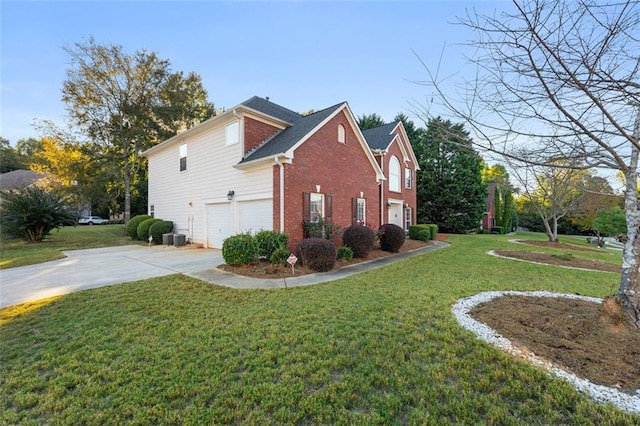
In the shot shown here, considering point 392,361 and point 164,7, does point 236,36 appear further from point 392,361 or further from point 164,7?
point 392,361

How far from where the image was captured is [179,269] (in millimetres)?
8727

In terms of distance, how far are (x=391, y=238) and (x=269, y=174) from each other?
21.2 feet

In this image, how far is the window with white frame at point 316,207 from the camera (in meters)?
11.4

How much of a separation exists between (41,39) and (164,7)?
14.3 ft

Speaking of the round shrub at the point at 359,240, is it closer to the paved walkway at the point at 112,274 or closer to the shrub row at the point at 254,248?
the paved walkway at the point at 112,274

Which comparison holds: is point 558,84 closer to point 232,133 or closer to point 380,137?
point 232,133

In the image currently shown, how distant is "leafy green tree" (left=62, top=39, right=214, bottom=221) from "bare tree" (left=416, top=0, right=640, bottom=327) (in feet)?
87.5

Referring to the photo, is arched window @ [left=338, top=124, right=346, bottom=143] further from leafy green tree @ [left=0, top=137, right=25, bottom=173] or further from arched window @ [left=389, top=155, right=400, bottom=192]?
leafy green tree @ [left=0, top=137, right=25, bottom=173]

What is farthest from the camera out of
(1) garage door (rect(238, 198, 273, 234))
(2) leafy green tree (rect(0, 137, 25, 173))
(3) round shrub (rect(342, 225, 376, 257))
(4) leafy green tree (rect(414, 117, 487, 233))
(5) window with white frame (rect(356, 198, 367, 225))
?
(2) leafy green tree (rect(0, 137, 25, 173))

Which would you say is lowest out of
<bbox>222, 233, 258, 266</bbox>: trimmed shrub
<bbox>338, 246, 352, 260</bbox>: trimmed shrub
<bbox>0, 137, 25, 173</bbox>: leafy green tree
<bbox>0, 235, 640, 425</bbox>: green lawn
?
<bbox>0, 235, 640, 425</bbox>: green lawn

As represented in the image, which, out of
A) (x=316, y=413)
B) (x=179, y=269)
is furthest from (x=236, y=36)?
(x=316, y=413)

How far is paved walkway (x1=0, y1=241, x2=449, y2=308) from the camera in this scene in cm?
668

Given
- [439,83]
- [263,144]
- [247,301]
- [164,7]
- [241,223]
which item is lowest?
[247,301]

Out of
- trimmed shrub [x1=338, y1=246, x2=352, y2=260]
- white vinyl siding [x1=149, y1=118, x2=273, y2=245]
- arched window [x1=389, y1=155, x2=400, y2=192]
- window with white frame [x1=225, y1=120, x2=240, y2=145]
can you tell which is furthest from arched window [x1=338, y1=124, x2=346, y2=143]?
arched window [x1=389, y1=155, x2=400, y2=192]
